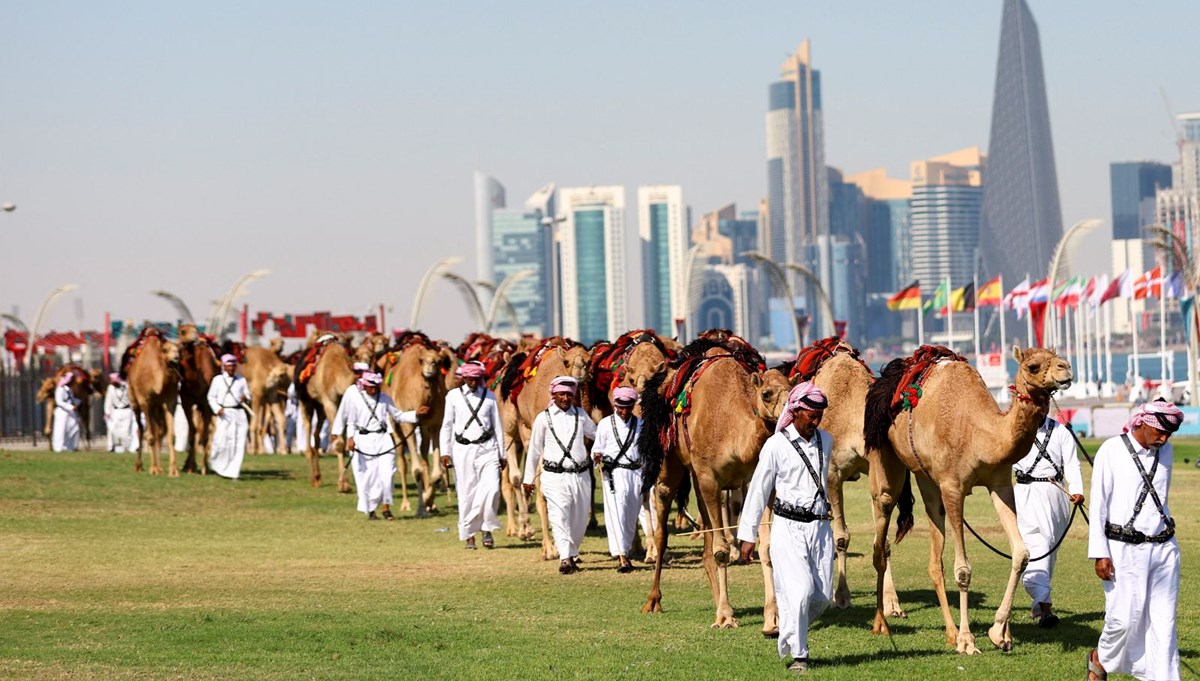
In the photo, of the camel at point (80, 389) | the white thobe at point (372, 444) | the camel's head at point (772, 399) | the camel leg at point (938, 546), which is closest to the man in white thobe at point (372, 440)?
the white thobe at point (372, 444)

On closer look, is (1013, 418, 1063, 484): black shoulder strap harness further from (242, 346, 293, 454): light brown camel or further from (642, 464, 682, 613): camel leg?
(242, 346, 293, 454): light brown camel

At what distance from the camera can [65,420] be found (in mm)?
40656

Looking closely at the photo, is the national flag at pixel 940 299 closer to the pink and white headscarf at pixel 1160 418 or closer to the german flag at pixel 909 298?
the german flag at pixel 909 298

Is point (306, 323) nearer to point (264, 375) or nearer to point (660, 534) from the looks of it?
point (264, 375)

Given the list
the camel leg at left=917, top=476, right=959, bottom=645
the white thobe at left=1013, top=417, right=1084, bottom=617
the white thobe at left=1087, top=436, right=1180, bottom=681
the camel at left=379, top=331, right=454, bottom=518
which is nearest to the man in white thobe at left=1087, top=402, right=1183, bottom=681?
the white thobe at left=1087, top=436, right=1180, bottom=681

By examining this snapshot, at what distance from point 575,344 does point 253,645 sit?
28.8 feet

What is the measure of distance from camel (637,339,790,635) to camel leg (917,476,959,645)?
1.23 metres

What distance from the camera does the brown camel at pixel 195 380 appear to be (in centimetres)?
3005

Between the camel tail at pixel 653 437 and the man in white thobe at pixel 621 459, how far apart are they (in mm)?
1382

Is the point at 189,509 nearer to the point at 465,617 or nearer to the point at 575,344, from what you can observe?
the point at 575,344

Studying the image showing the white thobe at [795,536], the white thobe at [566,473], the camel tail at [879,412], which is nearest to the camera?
the white thobe at [795,536]

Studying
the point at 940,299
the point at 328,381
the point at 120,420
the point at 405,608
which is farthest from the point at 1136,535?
the point at 940,299

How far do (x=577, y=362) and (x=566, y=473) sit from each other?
178 centimetres

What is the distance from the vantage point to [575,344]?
21688 mm
